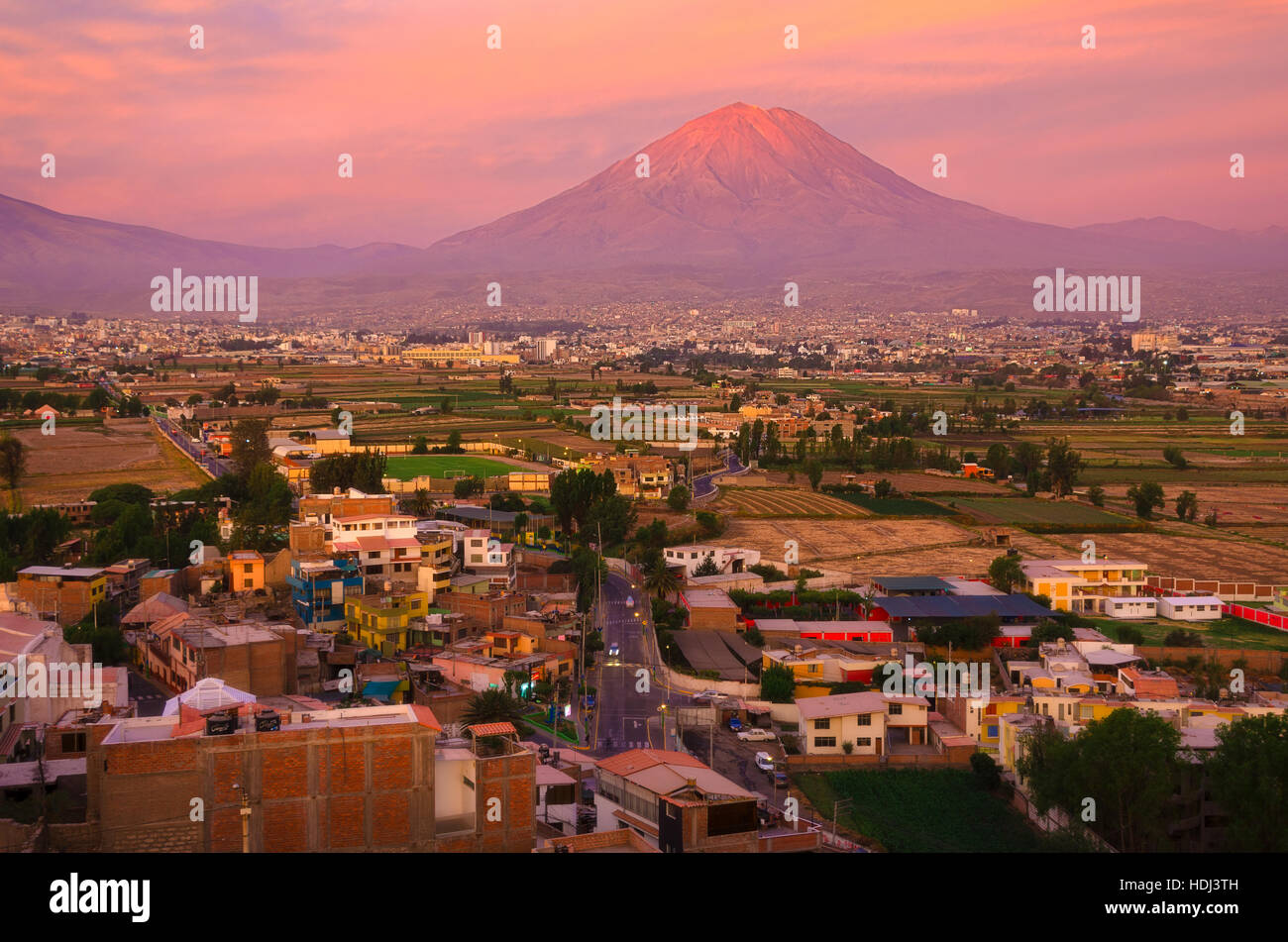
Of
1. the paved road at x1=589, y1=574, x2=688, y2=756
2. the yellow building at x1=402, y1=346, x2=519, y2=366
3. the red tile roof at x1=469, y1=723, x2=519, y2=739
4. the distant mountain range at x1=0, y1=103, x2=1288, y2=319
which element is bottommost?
the paved road at x1=589, y1=574, x2=688, y2=756

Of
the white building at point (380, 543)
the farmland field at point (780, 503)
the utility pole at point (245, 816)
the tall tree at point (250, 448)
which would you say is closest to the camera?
the utility pole at point (245, 816)

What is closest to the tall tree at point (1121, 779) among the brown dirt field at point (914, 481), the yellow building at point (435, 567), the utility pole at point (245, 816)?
the utility pole at point (245, 816)

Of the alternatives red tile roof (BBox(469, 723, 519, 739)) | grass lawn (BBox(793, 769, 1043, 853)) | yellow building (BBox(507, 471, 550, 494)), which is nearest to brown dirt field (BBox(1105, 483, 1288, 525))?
yellow building (BBox(507, 471, 550, 494))

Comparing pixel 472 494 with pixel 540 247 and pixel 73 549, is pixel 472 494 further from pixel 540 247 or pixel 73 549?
pixel 540 247

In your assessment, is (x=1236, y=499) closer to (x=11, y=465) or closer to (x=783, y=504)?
(x=783, y=504)

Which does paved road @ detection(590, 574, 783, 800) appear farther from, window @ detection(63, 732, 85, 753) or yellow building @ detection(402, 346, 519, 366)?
yellow building @ detection(402, 346, 519, 366)

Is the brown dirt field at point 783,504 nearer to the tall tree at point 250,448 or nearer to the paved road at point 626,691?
the paved road at point 626,691
